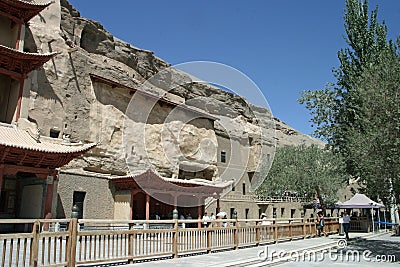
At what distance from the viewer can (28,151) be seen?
44.5 feet

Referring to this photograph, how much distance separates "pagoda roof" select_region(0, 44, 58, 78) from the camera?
1553cm

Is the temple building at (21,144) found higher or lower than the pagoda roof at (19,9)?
lower

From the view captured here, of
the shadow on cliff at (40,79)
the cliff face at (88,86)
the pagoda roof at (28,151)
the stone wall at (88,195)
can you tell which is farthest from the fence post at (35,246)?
the shadow on cliff at (40,79)

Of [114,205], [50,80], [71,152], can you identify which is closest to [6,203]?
[71,152]

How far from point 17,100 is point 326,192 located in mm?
20394

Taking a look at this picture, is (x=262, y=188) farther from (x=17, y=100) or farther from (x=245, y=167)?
(x=17, y=100)

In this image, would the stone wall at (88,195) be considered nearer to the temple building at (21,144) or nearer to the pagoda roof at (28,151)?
the temple building at (21,144)

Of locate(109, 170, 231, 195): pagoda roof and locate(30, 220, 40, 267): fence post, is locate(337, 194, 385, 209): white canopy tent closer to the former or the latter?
locate(109, 170, 231, 195): pagoda roof

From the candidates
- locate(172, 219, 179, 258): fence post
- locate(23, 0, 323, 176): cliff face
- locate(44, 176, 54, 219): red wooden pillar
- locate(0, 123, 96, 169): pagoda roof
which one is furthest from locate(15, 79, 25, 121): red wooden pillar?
locate(172, 219, 179, 258): fence post

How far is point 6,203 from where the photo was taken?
1612cm

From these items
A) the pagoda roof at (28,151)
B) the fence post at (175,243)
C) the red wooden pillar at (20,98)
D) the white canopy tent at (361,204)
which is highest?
the red wooden pillar at (20,98)

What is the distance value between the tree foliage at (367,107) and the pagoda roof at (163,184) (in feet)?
28.2

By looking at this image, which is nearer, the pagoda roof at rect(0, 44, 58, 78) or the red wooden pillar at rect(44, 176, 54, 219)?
the red wooden pillar at rect(44, 176, 54, 219)

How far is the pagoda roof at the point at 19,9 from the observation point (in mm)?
16609
